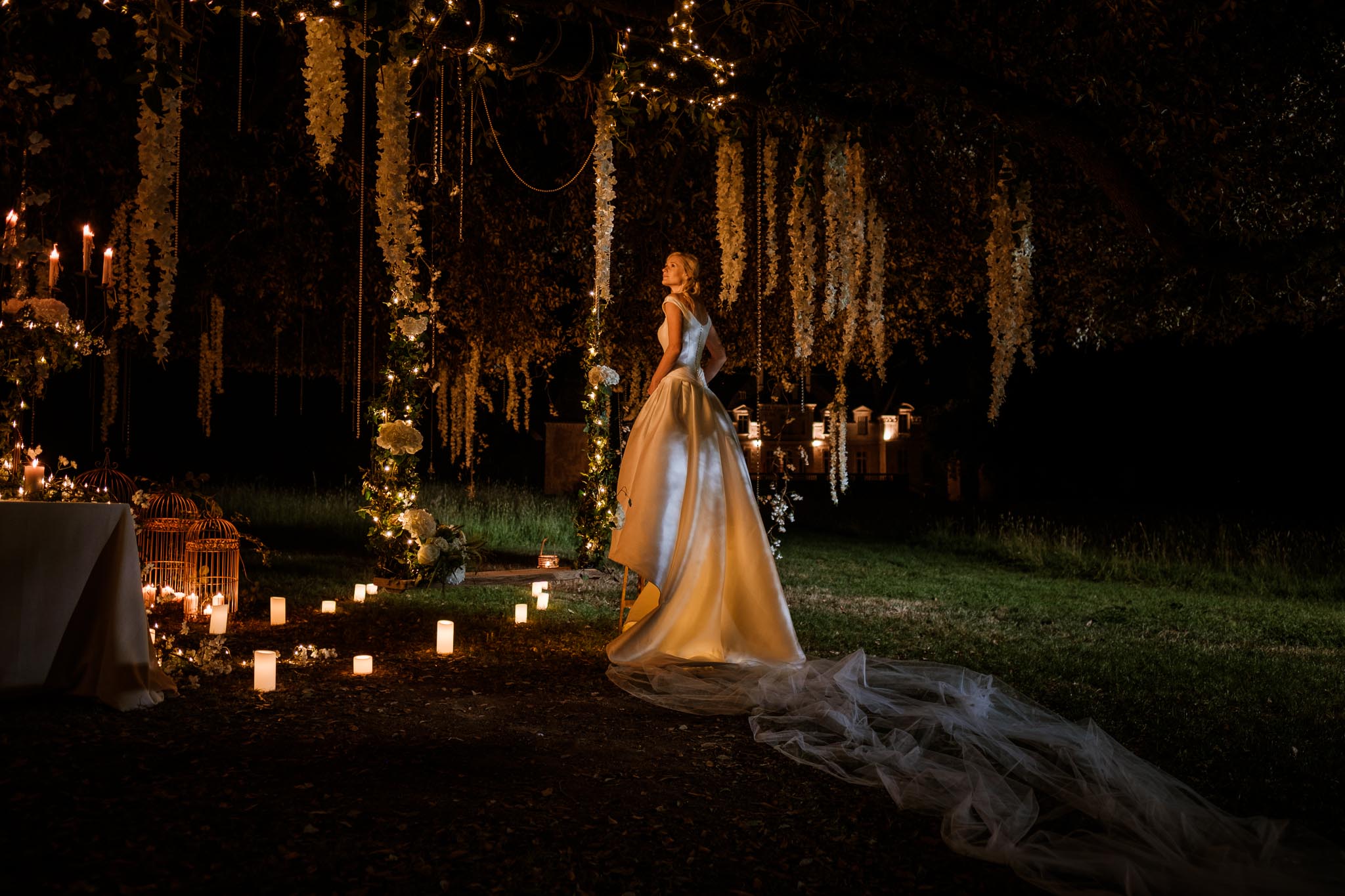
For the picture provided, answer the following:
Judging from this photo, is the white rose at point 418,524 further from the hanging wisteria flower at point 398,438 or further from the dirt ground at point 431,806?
the dirt ground at point 431,806

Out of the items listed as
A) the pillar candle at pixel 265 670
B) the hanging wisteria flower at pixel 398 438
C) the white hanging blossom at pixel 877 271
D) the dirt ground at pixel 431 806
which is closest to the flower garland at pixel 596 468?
the hanging wisteria flower at pixel 398 438

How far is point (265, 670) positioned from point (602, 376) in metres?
4.51

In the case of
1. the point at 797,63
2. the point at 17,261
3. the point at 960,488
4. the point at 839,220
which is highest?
the point at 797,63

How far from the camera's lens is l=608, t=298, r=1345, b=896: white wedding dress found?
239 centimetres

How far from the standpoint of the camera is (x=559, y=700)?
4.06 m

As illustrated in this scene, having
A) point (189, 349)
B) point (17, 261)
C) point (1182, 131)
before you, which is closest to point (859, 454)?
point (189, 349)

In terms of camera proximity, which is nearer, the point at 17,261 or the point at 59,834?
the point at 59,834

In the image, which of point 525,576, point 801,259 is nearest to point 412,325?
point 525,576

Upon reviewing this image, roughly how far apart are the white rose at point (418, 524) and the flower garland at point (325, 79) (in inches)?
144

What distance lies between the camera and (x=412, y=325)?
743cm

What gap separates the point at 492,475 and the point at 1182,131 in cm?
2271

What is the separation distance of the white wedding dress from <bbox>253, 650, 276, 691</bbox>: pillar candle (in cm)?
152

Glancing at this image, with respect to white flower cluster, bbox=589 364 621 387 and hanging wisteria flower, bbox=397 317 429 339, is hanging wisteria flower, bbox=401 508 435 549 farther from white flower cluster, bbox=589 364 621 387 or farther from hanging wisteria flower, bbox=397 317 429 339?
white flower cluster, bbox=589 364 621 387

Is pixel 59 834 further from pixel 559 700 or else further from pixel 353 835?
pixel 559 700
